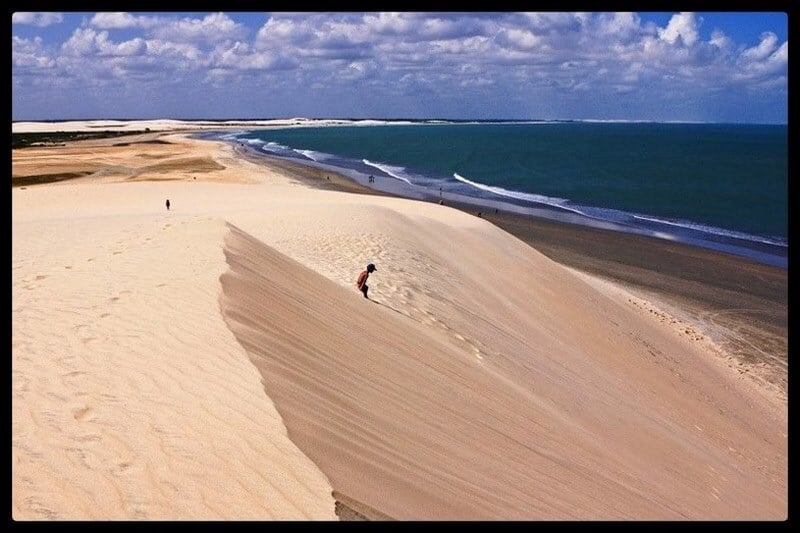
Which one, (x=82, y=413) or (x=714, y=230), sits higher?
(x=714, y=230)

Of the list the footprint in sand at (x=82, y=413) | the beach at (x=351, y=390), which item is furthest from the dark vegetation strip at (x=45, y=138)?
the footprint in sand at (x=82, y=413)

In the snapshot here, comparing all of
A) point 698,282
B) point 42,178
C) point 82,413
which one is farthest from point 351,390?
point 42,178

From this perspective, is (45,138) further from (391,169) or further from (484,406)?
(484,406)

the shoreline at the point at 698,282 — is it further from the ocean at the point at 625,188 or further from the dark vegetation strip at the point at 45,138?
the dark vegetation strip at the point at 45,138

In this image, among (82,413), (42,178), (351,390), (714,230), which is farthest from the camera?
(42,178)

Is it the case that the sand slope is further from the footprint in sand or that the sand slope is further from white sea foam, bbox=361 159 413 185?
white sea foam, bbox=361 159 413 185

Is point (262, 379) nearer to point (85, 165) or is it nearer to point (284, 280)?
point (284, 280)

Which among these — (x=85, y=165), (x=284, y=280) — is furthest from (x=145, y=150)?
(x=284, y=280)
